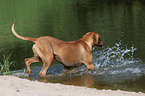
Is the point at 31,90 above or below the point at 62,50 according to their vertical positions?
below

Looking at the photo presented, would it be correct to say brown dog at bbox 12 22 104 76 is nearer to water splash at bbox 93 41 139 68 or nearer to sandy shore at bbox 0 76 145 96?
water splash at bbox 93 41 139 68

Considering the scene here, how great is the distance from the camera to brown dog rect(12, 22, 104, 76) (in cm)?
766

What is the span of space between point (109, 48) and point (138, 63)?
2309 mm

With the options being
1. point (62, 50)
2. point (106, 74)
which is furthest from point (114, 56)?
point (62, 50)

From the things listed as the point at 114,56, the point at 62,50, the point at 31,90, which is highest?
the point at 62,50

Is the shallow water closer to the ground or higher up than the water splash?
higher up

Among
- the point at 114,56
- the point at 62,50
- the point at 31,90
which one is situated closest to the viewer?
the point at 31,90

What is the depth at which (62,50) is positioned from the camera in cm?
786

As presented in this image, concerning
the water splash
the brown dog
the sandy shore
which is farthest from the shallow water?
the sandy shore

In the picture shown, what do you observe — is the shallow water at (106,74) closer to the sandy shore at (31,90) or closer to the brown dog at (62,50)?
the brown dog at (62,50)

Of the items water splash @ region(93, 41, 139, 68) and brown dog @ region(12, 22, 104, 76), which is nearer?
brown dog @ region(12, 22, 104, 76)

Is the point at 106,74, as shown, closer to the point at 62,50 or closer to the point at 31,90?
the point at 62,50

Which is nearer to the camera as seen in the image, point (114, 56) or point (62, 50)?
point (62, 50)

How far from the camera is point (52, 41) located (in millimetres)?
7773
